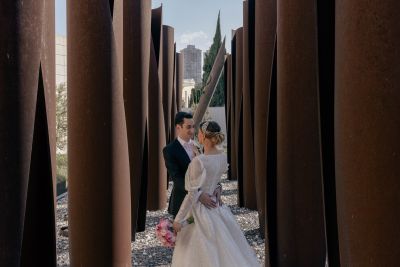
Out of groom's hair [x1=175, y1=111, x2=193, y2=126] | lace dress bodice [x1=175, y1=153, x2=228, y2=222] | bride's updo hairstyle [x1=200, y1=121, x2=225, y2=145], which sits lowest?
lace dress bodice [x1=175, y1=153, x2=228, y2=222]

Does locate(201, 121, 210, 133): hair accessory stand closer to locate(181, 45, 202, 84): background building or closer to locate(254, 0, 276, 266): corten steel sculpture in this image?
locate(254, 0, 276, 266): corten steel sculpture

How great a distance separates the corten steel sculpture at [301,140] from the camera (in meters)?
5.13

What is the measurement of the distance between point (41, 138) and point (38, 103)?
0.29 meters

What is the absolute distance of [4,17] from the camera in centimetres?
354

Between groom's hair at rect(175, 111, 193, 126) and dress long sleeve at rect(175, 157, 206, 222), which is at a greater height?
groom's hair at rect(175, 111, 193, 126)

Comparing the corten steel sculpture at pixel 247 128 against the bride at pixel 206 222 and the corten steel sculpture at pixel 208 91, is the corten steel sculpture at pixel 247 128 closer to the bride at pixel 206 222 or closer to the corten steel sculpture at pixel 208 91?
the corten steel sculpture at pixel 208 91

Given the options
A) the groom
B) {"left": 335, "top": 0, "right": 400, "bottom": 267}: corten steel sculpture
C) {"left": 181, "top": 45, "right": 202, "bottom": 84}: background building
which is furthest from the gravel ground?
{"left": 181, "top": 45, "right": 202, "bottom": 84}: background building

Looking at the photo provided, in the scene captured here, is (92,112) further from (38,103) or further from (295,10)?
(295,10)

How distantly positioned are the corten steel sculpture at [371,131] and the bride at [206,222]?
1.80 m

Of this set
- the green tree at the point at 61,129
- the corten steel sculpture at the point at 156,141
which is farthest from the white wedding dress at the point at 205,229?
the green tree at the point at 61,129

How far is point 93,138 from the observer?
15.7 feet

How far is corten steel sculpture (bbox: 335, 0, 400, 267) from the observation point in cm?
262

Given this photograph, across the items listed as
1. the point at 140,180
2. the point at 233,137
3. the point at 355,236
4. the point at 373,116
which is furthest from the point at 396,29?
the point at 233,137

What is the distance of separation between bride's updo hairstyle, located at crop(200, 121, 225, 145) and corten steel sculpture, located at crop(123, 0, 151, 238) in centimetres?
327
